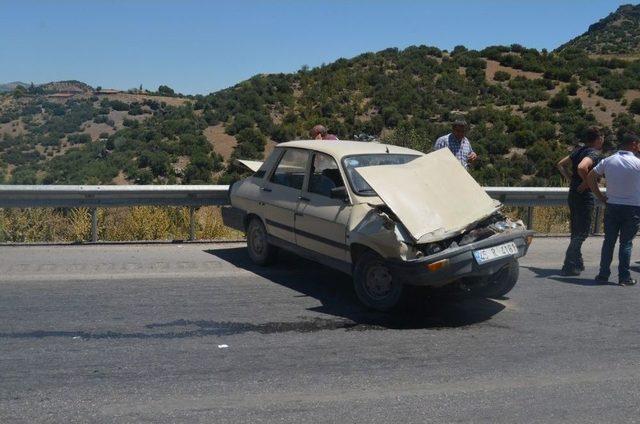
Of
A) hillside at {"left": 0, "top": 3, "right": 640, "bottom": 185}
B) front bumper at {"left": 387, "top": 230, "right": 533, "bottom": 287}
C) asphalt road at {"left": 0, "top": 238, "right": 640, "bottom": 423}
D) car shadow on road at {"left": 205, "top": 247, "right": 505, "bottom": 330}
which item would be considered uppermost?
hillside at {"left": 0, "top": 3, "right": 640, "bottom": 185}

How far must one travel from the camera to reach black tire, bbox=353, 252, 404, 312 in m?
7.35

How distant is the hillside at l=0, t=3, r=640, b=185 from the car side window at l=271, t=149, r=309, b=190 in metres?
14.2

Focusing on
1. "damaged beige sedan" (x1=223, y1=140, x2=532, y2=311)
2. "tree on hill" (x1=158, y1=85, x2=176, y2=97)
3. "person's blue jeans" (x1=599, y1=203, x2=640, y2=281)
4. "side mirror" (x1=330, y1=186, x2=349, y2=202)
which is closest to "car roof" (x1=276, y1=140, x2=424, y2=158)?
"damaged beige sedan" (x1=223, y1=140, x2=532, y2=311)

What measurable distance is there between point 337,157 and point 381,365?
307 centimetres

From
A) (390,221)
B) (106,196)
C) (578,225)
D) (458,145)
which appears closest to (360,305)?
(390,221)

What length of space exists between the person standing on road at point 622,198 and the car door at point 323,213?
132 inches

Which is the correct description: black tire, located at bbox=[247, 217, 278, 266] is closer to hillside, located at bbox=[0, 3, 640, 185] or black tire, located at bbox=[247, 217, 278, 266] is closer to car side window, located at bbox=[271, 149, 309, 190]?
car side window, located at bbox=[271, 149, 309, 190]

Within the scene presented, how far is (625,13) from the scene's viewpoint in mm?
86500

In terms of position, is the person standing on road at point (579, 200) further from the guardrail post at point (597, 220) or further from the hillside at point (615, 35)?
the hillside at point (615, 35)

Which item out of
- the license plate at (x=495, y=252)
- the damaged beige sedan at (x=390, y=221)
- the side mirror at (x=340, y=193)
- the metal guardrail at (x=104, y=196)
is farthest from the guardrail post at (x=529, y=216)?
the side mirror at (x=340, y=193)

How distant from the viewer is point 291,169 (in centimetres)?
915

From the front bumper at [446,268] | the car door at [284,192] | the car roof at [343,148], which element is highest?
the car roof at [343,148]

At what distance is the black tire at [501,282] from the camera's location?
7.89 metres

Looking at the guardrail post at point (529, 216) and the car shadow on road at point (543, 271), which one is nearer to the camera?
the car shadow on road at point (543, 271)
